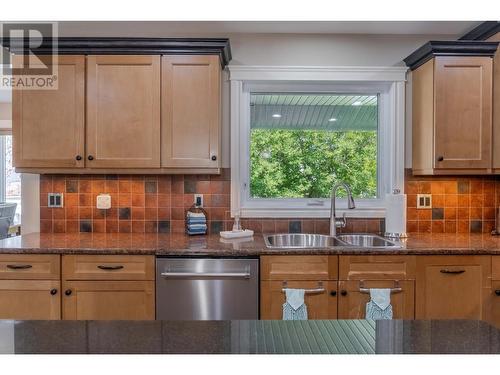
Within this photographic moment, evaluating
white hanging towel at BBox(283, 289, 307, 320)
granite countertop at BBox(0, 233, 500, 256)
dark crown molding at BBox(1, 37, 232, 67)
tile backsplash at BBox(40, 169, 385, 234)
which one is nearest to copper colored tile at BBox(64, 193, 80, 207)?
tile backsplash at BBox(40, 169, 385, 234)

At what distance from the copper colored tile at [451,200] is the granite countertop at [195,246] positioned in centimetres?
32

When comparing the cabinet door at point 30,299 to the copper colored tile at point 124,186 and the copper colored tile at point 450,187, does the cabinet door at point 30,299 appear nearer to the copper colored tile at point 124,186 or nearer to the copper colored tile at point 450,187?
the copper colored tile at point 124,186

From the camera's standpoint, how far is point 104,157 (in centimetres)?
243

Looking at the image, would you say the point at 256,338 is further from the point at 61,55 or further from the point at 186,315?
the point at 61,55

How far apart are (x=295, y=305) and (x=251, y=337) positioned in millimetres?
1284

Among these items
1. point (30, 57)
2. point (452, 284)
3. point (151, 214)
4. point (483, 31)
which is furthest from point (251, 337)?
point (483, 31)

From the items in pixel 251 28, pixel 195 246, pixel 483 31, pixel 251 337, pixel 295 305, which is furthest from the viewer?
pixel 251 28

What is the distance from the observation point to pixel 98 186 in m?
2.78

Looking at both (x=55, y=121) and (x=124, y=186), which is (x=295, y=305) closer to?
(x=124, y=186)

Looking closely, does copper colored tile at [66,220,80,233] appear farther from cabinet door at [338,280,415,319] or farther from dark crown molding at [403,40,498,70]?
dark crown molding at [403,40,498,70]

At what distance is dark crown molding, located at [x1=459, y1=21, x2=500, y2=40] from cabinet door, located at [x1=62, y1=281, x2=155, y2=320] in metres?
2.69

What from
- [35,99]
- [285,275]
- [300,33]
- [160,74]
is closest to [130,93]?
[160,74]

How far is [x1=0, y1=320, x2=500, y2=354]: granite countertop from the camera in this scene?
0.79 metres

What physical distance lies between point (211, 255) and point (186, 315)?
363mm
